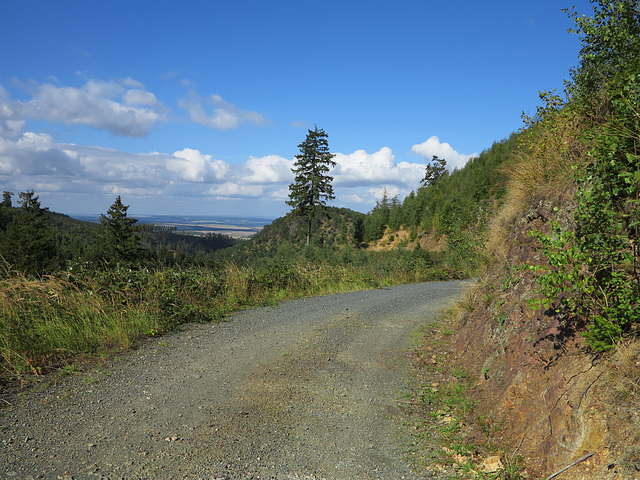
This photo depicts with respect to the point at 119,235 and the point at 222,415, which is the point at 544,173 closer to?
the point at 222,415

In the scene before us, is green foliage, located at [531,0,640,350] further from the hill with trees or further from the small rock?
the small rock

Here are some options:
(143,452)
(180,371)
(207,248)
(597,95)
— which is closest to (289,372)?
(180,371)

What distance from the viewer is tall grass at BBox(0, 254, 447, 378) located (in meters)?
5.46

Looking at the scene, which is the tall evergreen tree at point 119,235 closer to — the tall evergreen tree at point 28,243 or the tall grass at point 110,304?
the tall evergreen tree at point 28,243

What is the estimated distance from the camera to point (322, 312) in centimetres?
932

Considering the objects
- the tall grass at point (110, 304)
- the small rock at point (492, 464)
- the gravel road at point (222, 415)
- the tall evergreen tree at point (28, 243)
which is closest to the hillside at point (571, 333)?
the small rock at point (492, 464)

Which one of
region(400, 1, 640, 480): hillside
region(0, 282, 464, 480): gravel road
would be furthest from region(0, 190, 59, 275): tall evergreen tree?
region(400, 1, 640, 480): hillside

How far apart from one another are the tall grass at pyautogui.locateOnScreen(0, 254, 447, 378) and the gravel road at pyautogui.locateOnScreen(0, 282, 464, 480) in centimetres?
67

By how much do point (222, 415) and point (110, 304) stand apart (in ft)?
14.6

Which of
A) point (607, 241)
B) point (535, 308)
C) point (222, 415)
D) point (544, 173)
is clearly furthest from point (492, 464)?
point (544, 173)

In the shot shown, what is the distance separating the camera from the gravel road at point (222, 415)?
124 inches

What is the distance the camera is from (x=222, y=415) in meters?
4.04

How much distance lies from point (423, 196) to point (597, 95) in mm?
40479

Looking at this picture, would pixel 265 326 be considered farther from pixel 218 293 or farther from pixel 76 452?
pixel 76 452
